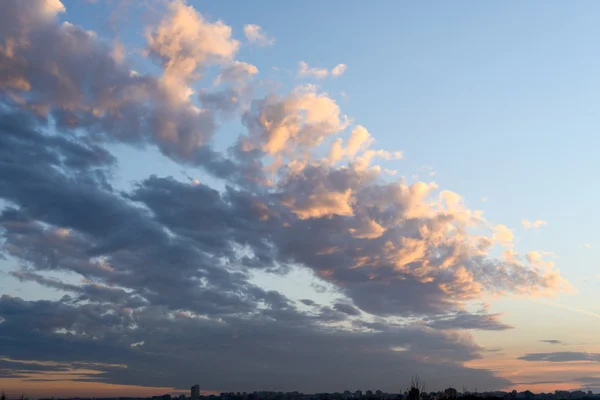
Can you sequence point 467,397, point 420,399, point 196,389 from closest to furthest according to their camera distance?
point 420,399 < point 467,397 < point 196,389

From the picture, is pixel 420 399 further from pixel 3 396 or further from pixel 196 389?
pixel 196 389

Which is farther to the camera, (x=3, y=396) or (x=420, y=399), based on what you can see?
(x=3, y=396)

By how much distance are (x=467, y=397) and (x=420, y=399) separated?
41.1 ft

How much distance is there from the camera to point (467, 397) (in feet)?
311

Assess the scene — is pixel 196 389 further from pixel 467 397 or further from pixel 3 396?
pixel 467 397

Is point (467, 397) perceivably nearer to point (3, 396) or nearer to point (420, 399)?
point (420, 399)

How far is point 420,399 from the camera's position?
286 ft

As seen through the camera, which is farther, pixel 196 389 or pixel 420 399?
pixel 196 389

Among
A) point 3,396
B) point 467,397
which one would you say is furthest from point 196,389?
point 467,397

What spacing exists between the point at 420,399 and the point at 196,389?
106 m

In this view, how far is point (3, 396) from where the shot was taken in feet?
323

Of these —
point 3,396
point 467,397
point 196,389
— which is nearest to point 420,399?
point 467,397

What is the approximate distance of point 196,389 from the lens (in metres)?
175

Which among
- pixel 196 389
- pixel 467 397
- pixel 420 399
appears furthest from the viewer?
pixel 196 389
